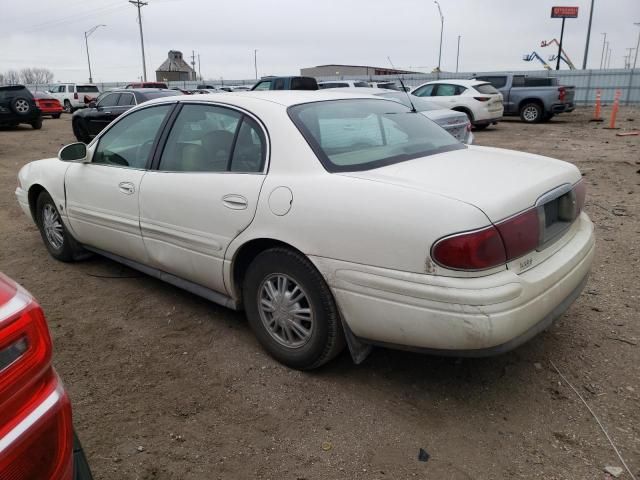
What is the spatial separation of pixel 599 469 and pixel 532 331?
0.63 meters

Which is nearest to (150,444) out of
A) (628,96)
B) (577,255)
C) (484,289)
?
(484,289)

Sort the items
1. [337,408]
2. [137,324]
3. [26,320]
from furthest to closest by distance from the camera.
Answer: [137,324] → [337,408] → [26,320]

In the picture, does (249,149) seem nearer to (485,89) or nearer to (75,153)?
Answer: (75,153)

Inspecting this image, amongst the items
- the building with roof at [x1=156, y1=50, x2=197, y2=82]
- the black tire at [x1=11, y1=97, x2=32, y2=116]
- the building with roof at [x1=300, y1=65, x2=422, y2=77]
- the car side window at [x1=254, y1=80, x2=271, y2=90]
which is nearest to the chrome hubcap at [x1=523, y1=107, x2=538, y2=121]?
the car side window at [x1=254, y1=80, x2=271, y2=90]

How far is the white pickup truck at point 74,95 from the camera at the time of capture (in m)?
30.6

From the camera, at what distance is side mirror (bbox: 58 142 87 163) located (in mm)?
4211

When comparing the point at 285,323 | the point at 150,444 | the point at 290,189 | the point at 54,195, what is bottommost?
the point at 150,444

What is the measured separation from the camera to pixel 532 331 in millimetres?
2459

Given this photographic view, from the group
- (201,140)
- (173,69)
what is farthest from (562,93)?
(173,69)

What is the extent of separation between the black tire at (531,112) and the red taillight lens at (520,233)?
17662 millimetres

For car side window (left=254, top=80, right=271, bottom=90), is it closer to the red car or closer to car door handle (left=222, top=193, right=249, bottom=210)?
the red car

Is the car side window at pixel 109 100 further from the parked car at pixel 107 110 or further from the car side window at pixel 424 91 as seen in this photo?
the car side window at pixel 424 91

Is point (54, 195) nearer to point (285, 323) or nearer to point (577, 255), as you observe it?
point (285, 323)

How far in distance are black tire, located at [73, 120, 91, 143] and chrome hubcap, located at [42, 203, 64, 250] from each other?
34.0 feet
